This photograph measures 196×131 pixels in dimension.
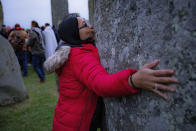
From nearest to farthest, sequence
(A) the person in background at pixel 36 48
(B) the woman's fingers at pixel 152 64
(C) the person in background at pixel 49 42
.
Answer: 1. (B) the woman's fingers at pixel 152 64
2. (A) the person in background at pixel 36 48
3. (C) the person in background at pixel 49 42

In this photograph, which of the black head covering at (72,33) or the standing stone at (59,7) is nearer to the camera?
the black head covering at (72,33)

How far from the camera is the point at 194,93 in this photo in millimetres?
740

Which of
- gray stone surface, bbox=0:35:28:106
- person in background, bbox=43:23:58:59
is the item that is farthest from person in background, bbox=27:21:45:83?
gray stone surface, bbox=0:35:28:106

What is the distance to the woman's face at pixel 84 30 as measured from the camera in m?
1.51

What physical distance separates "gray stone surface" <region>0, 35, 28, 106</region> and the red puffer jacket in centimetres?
312

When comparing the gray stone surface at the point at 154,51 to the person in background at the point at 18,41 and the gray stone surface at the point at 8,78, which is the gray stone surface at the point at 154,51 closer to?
the gray stone surface at the point at 8,78

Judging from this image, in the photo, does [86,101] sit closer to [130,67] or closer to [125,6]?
[130,67]

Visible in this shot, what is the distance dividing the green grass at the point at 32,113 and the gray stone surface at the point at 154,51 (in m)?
2.68

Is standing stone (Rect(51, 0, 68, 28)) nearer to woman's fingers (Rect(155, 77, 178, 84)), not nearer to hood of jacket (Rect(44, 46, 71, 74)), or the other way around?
hood of jacket (Rect(44, 46, 71, 74))

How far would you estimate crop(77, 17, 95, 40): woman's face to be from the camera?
1.51 metres

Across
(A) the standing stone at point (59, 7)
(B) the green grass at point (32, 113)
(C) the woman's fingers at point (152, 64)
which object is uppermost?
(A) the standing stone at point (59, 7)

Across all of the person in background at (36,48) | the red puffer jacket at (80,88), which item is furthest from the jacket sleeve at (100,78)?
the person in background at (36,48)

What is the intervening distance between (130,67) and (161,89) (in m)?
0.25

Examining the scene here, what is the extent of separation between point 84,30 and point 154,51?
80 centimetres
